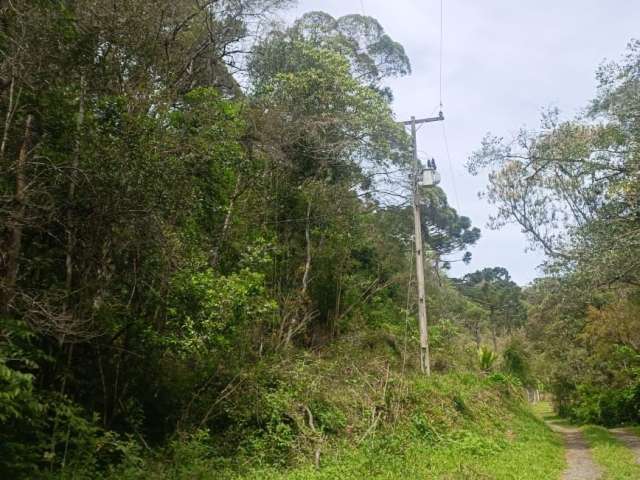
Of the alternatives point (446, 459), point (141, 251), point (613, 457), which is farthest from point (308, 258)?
point (141, 251)

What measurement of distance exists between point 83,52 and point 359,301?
13030mm

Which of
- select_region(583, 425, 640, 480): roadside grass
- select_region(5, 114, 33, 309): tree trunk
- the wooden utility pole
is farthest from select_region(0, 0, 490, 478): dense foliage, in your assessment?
select_region(583, 425, 640, 480): roadside grass

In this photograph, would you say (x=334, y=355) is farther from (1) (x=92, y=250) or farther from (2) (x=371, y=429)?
(1) (x=92, y=250)

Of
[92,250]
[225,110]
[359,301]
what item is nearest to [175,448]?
[92,250]

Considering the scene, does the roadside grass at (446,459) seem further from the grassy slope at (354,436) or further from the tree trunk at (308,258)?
the tree trunk at (308,258)

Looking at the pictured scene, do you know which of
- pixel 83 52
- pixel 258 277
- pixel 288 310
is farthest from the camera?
pixel 288 310

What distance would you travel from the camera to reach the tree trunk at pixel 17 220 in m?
6.34

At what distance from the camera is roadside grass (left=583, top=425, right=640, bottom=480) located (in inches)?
434

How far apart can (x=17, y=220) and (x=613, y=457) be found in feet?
44.3

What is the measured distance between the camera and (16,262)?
6781 millimetres

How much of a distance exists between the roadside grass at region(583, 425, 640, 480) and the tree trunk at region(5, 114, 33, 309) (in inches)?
406

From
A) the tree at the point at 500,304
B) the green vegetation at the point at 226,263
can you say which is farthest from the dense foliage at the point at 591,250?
the tree at the point at 500,304

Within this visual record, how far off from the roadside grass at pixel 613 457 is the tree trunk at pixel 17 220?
10.3 meters

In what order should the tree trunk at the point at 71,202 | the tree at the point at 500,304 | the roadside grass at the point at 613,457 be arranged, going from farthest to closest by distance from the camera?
the tree at the point at 500,304 < the roadside grass at the point at 613,457 < the tree trunk at the point at 71,202
